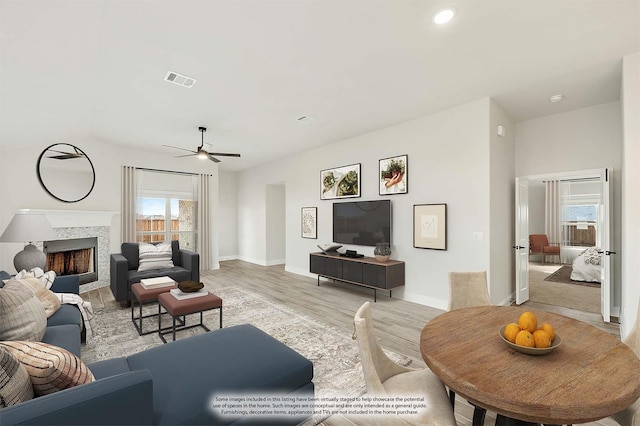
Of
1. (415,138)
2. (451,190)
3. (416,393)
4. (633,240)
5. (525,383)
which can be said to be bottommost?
(416,393)

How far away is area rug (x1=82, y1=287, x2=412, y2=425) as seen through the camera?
2326 millimetres

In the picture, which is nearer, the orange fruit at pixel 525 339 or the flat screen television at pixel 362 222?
the orange fruit at pixel 525 339

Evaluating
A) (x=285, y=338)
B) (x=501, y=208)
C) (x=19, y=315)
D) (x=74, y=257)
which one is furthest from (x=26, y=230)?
(x=501, y=208)

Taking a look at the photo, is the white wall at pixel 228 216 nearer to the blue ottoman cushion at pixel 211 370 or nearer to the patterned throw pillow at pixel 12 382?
the blue ottoman cushion at pixel 211 370

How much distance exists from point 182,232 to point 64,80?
477 cm

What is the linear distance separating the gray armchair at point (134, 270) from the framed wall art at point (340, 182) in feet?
9.08

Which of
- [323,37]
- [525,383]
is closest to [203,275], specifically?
[323,37]

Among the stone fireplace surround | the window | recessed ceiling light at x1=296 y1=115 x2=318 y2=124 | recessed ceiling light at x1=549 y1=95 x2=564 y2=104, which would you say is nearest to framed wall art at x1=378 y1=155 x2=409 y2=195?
recessed ceiling light at x1=296 y1=115 x2=318 y2=124

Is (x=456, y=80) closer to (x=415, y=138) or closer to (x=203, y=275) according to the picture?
(x=415, y=138)

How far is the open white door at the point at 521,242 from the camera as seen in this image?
4.31 metres

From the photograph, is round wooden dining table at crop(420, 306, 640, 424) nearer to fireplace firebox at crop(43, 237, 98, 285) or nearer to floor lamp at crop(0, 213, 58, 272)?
floor lamp at crop(0, 213, 58, 272)

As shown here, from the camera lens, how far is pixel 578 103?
3.87m

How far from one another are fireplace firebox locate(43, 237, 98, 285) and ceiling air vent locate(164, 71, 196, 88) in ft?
12.0

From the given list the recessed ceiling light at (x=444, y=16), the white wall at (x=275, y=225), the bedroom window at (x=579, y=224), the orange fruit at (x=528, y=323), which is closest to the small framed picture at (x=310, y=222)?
the white wall at (x=275, y=225)
